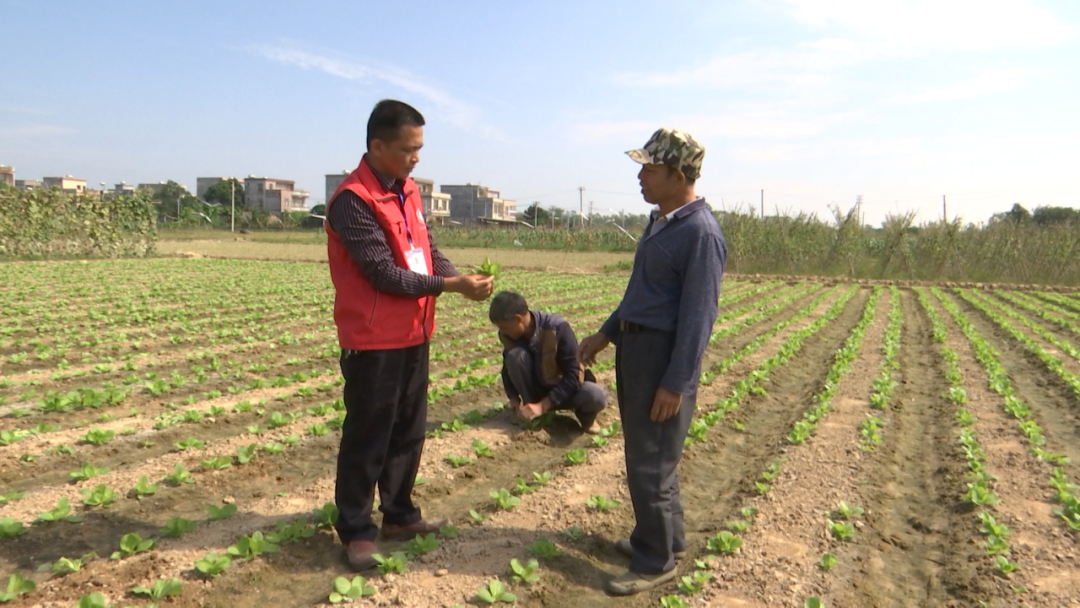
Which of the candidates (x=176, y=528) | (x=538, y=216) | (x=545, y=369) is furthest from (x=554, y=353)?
(x=538, y=216)

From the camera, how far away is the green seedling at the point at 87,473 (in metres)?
4.33

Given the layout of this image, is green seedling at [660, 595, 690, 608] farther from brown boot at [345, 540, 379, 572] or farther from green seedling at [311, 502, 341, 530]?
green seedling at [311, 502, 341, 530]

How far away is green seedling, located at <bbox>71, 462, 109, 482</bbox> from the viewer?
170 inches

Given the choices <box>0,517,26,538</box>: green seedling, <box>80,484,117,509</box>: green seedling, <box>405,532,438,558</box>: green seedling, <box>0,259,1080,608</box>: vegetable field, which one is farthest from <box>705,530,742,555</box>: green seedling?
<box>0,517,26,538</box>: green seedling

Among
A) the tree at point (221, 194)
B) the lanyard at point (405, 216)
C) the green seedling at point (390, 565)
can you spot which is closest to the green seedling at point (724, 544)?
the green seedling at point (390, 565)

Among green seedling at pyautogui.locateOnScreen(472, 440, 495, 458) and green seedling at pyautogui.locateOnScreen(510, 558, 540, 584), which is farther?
green seedling at pyautogui.locateOnScreen(472, 440, 495, 458)

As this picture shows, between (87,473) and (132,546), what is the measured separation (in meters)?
1.21

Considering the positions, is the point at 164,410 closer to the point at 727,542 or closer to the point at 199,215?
the point at 727,542

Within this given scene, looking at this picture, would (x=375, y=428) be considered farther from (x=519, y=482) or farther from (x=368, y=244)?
(x=519, y=482)

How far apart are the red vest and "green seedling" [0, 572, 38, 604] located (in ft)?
4.95

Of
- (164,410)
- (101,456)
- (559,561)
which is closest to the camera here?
(559,561)

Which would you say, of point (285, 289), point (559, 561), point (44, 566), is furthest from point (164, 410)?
point (285, 289)

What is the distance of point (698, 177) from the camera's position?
306 centimetres

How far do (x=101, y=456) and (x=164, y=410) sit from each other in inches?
48.7
